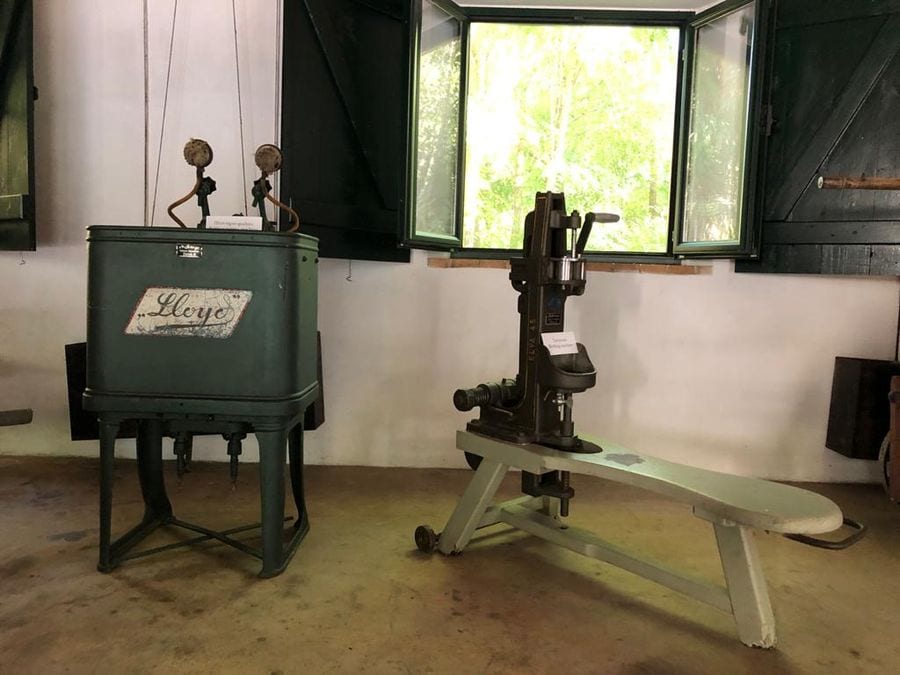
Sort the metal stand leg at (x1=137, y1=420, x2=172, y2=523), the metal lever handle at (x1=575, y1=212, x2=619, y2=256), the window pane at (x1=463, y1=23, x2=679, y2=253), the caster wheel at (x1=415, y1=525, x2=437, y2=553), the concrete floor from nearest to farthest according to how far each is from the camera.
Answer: the concrete floor
the metal lever handle at (x1=575, y1=212, x2=619, y2=256)
the caster wheel at (x1=415, y1=525, x2=437, y2=553)
the metal stand leg at (x1=137, y1=420, x2=172, y2=523)
the window pane at (x1=463, y1=23, x2=679, y2=253)

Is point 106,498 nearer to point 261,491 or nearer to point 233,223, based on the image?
point 261,491

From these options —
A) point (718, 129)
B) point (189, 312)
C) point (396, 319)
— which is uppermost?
point (718, 129)

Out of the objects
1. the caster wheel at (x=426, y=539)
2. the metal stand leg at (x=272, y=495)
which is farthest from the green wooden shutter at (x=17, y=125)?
the caster wheel at (x=426, y=539)

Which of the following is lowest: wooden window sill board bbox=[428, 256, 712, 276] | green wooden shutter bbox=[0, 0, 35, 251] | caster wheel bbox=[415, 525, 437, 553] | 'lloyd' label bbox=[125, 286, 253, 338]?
caster wheel bbox=[415, 525, 437, 553]

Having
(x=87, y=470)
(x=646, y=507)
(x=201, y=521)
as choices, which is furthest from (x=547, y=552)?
(x=87, y=470)

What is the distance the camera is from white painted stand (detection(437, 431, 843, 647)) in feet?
5.48

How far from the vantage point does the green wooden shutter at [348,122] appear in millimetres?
2906

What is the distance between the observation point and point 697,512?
5.79 ft

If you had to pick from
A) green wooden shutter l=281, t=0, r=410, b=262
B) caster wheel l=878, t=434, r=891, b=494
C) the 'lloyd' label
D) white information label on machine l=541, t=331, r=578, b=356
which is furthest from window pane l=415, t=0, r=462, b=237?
caster wheel l=878, t=434, r=891, b=494

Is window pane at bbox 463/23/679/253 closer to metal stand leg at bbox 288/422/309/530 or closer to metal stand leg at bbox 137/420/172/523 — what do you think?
metal stand leg at bbox 288/422/309/530

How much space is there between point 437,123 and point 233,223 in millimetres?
1665

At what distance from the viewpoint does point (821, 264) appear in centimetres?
306

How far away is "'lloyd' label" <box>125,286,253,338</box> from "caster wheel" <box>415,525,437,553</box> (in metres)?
0.96

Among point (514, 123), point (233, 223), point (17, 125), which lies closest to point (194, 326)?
point (233, 223)
